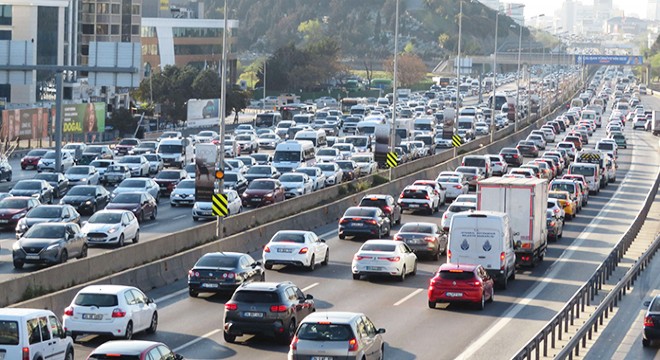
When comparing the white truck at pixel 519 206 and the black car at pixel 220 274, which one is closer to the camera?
the black car at pixel 220 274

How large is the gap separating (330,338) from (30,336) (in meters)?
4.69

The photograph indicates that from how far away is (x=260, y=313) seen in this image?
1076 inches

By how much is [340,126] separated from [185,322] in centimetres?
8440

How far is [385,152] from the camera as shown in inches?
2731

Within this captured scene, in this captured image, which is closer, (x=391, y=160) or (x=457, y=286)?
(x=457, y=286)

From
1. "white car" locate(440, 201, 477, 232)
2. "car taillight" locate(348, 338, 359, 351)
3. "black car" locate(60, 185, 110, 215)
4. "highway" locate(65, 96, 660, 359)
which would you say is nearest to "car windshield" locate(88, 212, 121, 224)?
"highway" locate(65, 96, 660, 359)

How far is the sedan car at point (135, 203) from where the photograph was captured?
163 ft

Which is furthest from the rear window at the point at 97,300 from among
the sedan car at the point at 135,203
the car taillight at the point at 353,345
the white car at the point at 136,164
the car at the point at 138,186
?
the white car at the point at 136,164

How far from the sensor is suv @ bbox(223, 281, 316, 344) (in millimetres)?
27312

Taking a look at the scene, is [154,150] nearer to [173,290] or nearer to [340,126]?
[340,126]

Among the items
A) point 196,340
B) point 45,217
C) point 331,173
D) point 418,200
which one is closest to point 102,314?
point 196,340

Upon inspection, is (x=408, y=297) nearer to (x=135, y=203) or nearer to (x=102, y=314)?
(x=102, y=314)

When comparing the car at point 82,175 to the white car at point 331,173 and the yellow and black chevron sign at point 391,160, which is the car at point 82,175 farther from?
the yellow and black chevron sign at point 391,160

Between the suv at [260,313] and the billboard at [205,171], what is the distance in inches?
703
